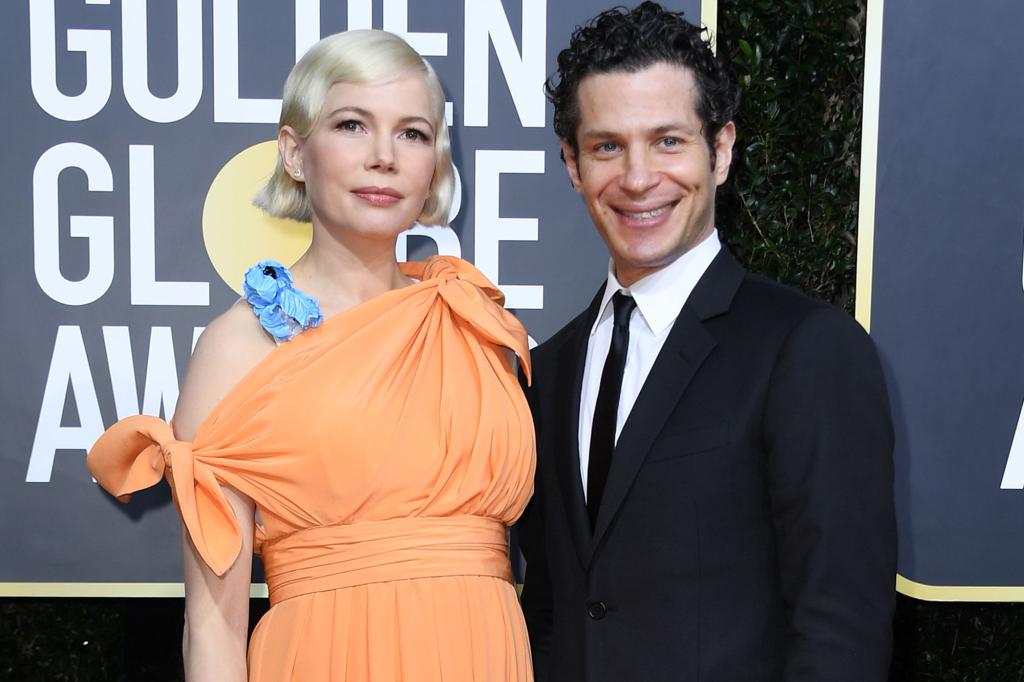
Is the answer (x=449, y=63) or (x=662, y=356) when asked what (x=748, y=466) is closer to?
(x=662, y=356)

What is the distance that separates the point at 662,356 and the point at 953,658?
192cm

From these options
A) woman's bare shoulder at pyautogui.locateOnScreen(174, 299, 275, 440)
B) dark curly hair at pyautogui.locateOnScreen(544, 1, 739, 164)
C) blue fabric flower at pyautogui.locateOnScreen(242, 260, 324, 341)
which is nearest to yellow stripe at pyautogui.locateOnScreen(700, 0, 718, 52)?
dark curly hair at pyautogui.locateOnScreen(544, 1, 739, 164)

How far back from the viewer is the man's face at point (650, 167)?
5.81ft

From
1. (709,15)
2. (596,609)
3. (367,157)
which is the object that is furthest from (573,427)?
(709,15)

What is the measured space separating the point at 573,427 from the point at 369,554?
438 millimetres

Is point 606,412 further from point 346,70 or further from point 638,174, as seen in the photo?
point 346,70

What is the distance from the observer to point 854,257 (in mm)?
2758

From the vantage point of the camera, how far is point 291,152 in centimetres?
199

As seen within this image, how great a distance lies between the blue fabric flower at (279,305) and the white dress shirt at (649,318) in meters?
0.54

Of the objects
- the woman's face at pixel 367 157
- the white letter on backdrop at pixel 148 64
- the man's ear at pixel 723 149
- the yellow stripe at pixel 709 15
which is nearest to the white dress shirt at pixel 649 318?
the man's ear at pixel 723 149

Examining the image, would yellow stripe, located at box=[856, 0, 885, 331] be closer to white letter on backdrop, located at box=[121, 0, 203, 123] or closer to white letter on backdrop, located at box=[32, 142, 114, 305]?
white letter on backdrop, located at box=[121, 0, 203, 123]

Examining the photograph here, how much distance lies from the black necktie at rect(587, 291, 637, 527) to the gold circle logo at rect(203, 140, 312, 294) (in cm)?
115

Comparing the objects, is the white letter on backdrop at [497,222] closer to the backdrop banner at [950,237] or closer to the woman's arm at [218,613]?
the backdrop banner at [950,237]

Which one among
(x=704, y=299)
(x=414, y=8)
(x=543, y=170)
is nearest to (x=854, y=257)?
(x=543, y=170)
